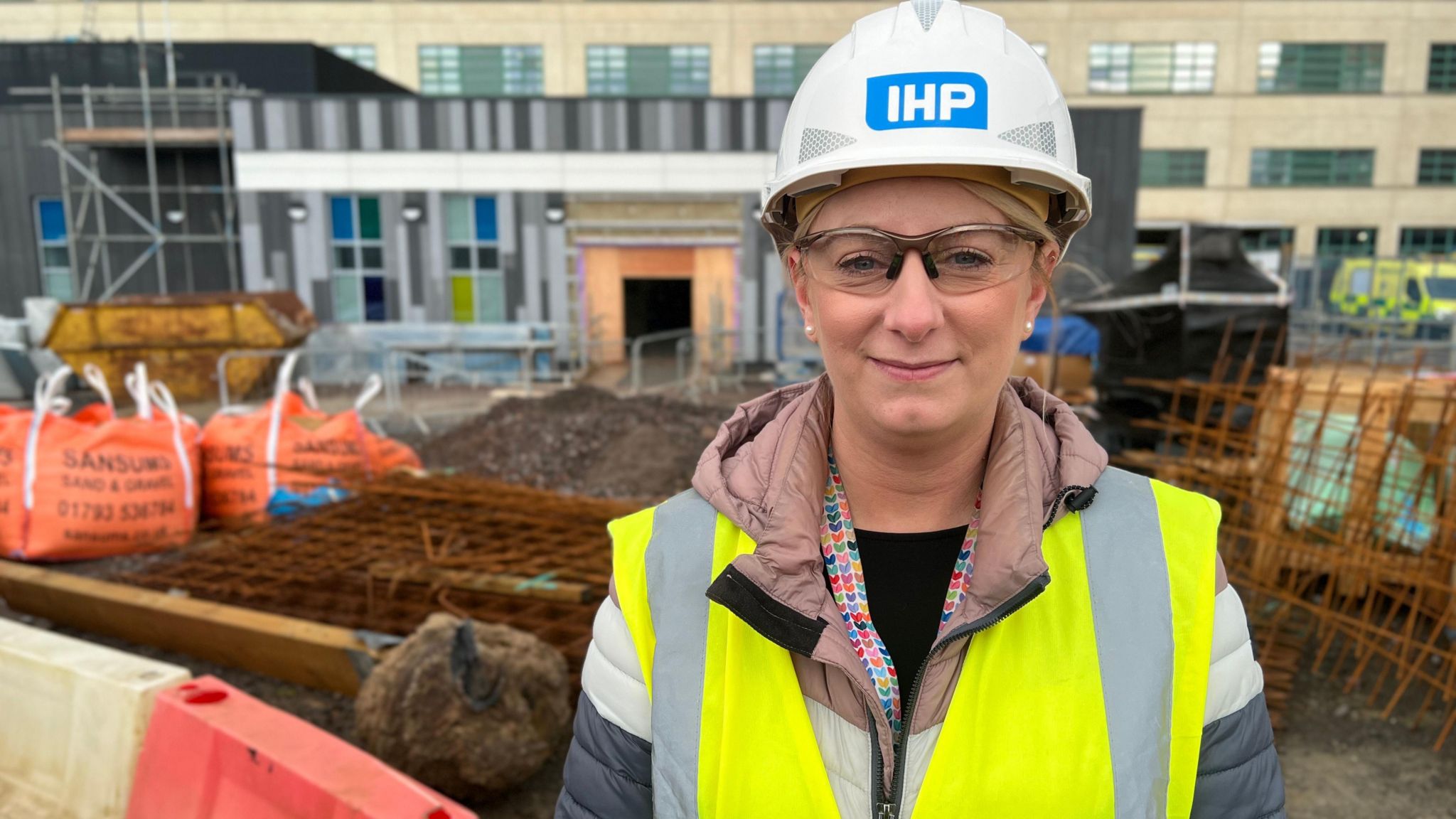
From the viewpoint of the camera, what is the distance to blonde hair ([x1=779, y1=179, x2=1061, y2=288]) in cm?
150

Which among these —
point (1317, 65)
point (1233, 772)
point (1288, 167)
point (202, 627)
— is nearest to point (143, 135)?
point (202, 627)

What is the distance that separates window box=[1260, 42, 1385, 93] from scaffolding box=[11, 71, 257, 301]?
3522cm

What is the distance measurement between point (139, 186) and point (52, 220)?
2661 millimetres

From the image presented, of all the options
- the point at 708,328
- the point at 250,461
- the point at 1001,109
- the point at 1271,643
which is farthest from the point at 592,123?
the point at 1001,109

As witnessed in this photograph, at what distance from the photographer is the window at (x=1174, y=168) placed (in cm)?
3456

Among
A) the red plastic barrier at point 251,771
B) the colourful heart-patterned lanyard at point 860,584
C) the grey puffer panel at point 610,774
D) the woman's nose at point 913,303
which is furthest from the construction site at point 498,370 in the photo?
the grey puffer panel at point 610,774

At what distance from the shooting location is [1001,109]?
149 cm

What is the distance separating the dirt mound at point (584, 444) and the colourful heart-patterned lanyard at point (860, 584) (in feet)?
23.3

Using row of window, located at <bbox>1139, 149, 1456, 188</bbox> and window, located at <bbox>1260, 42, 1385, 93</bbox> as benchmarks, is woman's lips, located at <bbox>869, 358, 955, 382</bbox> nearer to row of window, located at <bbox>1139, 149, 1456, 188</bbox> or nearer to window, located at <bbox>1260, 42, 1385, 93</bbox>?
row of window, located at <bbox>1139, 149, 1456, 188</bbox>

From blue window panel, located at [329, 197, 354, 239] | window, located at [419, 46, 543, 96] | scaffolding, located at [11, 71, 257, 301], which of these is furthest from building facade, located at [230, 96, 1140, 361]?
window, located at [419, 46, 543, 96]

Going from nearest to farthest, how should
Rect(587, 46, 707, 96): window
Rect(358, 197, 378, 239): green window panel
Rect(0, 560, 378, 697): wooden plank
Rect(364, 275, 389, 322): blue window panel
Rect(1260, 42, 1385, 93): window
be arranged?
Rect(0, 560, 378, 697): wooden plank → Rect(358, 197, 378, 239): green window panel → Rect(364, 275, 389, 322): blue window panel → Rect(1260, 42, 1385, 93): window → Rect(587, 46, 707, 96): window

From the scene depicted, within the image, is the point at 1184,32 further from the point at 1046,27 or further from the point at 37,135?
the point at 37,135

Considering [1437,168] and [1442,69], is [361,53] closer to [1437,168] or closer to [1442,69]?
[1437,168]

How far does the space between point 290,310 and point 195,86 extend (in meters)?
12.8
